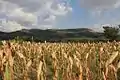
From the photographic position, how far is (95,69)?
14.1 metres

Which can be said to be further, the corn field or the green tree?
the green tree

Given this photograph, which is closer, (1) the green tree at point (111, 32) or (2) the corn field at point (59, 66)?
(2) the corn field at point (59, 66)

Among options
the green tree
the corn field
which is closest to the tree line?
the green tree

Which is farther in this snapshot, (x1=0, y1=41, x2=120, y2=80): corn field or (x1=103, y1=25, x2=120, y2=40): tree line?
(x1=103, y1=25, x2=120, y2=40): tree line

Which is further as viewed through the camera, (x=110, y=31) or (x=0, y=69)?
(x=110, y=31)

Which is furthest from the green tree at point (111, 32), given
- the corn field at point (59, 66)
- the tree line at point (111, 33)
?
the corn field at point (59, 66)

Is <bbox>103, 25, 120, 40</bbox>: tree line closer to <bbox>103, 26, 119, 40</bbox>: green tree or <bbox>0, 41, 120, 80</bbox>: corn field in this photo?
<bbox>103, 26, 119, 40</bbox>: green tree

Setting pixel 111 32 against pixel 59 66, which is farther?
pixel 111 32

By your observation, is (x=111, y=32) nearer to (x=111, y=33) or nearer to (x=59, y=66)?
(x=111, y=33)

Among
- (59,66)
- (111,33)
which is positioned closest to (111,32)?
(111,33)

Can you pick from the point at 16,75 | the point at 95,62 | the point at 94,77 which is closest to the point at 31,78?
the point at 16,75

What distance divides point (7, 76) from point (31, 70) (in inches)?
261

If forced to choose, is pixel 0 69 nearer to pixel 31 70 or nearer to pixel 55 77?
pixel 55 77

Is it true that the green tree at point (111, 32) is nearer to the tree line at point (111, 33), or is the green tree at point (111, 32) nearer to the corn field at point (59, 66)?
the tree line at point (111, 33)
